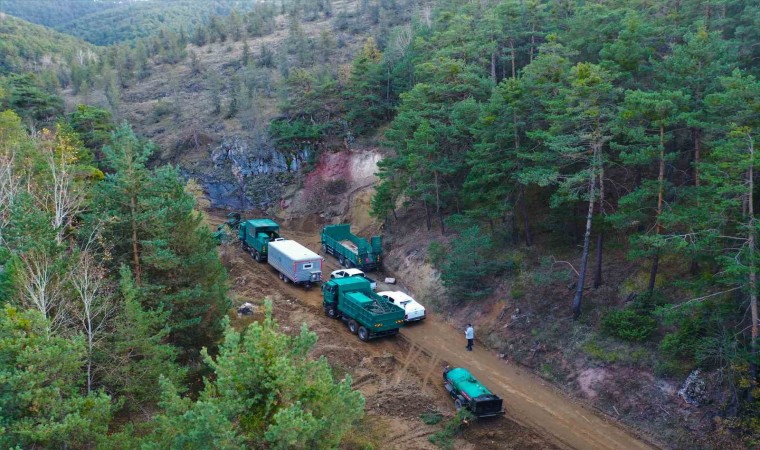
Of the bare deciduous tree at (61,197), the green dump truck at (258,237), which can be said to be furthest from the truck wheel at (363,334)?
the green dump truck at (258,237)

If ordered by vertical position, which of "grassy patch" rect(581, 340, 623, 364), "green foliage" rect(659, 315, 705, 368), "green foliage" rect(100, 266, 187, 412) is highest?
"green foliage" rect(100, 266, 187, 412)

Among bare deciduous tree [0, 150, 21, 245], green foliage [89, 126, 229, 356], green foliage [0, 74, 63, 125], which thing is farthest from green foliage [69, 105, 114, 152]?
green foliage [89, 126, 229, 356]

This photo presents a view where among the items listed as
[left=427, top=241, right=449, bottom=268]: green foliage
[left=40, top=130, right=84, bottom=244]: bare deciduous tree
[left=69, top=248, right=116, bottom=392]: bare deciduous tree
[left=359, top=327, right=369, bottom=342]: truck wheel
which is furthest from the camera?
[left=427, top=241, right=449, bottom=268]: green foliage

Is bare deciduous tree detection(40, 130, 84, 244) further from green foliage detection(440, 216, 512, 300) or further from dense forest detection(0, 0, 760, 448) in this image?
green foliage detection(440, 216, 512, 300)

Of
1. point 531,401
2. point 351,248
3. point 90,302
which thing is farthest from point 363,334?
point 90,302

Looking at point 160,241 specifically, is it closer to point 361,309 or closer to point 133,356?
point 133,356

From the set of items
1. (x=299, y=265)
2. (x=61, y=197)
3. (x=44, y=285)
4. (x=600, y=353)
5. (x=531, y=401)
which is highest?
(x=61, y=197)

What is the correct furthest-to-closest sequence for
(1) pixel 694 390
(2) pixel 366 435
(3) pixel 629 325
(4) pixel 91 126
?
A: (4) pixel 91 126 < (3) pixel 629 325 < (2) pixel 366 435 < (1) pixel 694 390
